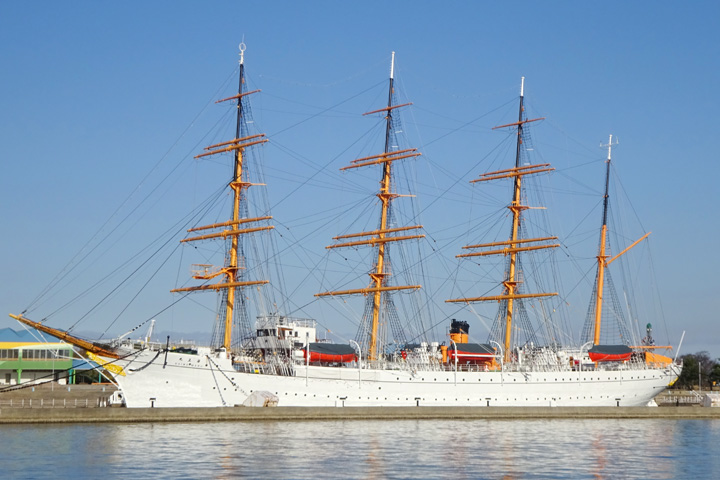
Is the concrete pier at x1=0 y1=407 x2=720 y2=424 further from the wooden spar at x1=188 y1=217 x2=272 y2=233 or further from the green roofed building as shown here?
the green roofed building

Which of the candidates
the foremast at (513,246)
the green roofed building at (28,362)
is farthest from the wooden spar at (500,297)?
the green roofed building at (28,362)

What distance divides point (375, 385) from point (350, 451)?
24.0 meters

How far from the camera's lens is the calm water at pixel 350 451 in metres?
30.8

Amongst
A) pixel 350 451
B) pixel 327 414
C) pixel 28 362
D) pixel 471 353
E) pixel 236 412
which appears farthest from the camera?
pixel 28 362

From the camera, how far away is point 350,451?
121ft

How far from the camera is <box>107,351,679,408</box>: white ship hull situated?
180ft

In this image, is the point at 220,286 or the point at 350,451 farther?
the point at 220,286

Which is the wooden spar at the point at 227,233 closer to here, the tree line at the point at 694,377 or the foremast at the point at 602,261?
the foremast at the point at 602,261

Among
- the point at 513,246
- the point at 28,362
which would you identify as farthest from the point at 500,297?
the point at 28,362

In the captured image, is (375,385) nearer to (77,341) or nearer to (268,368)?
(268,368)

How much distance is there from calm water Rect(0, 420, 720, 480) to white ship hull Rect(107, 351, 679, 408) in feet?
18.0

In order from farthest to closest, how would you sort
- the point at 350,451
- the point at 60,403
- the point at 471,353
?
the point at 471,353 → the point at 60,403 → the point at 350,451

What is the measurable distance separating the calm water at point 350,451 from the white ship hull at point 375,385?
5.49 meters

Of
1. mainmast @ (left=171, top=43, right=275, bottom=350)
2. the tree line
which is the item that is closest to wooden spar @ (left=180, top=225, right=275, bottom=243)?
mainmast @ (left=171, top=43, right=275, bottom=350)
